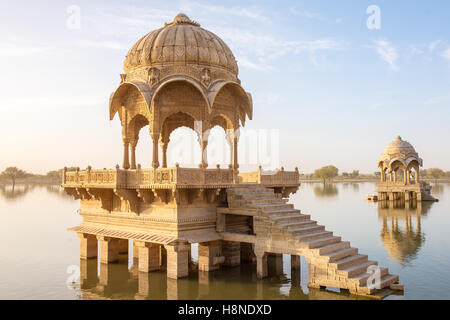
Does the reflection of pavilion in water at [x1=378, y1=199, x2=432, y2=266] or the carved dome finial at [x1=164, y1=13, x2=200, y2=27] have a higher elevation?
the carved dome finial at [x1=164, y1=13, x2=200, y2=27]

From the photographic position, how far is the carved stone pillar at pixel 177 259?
1309cm

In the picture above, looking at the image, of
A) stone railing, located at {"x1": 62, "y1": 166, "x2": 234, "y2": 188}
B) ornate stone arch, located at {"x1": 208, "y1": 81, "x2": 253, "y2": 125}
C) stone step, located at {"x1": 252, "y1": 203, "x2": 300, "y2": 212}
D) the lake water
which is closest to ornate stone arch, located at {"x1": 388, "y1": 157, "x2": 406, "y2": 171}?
the lake water

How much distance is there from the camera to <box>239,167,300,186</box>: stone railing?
16125 mm

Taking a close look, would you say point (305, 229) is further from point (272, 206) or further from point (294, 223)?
point (272, 206)

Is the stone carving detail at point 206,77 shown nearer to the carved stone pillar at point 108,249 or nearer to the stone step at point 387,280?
the carved stone pillar at point 108,249

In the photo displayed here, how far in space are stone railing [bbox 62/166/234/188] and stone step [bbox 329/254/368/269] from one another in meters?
4.43

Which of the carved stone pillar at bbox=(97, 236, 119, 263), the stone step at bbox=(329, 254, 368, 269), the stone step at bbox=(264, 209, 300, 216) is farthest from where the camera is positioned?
the carved stone pillar at bbox=(97, 236, 119, 263)

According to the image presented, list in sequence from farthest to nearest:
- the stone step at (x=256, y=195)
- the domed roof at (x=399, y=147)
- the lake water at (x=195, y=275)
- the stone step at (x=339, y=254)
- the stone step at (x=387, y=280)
Result: the domed roof at (x=399, y=147) → the stone step at (x=256, y=195) → the lake water at (x=195, y=275) → the stone step at (x=339, y=254) → the stone step at (x=387, y=280)

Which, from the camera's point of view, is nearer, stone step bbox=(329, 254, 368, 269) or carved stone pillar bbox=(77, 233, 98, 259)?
stone step bbox=(329, 254, 368, 269)

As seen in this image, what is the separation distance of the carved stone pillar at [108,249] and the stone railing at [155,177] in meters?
2.20

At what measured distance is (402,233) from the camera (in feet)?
73.3

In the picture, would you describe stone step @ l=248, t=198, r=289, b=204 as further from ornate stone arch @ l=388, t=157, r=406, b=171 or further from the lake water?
ornate stone arch @ l=388, t=157, r=406, b=171

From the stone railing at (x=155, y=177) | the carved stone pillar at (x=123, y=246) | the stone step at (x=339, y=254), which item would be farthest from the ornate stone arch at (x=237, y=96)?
the carved stone pillar at (x=123, y=246)

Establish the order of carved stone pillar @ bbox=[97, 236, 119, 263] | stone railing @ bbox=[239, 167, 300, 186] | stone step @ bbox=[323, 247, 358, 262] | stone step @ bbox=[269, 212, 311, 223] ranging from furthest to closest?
stone railing @ bbox=[239, 167, 300, 186], carved stone pillar @ bbox=[97, 236, 119, 263], stone step @ bbox=[269, 212, 311, 223], stone step @ bbox=[323, 247, 358, 262]
